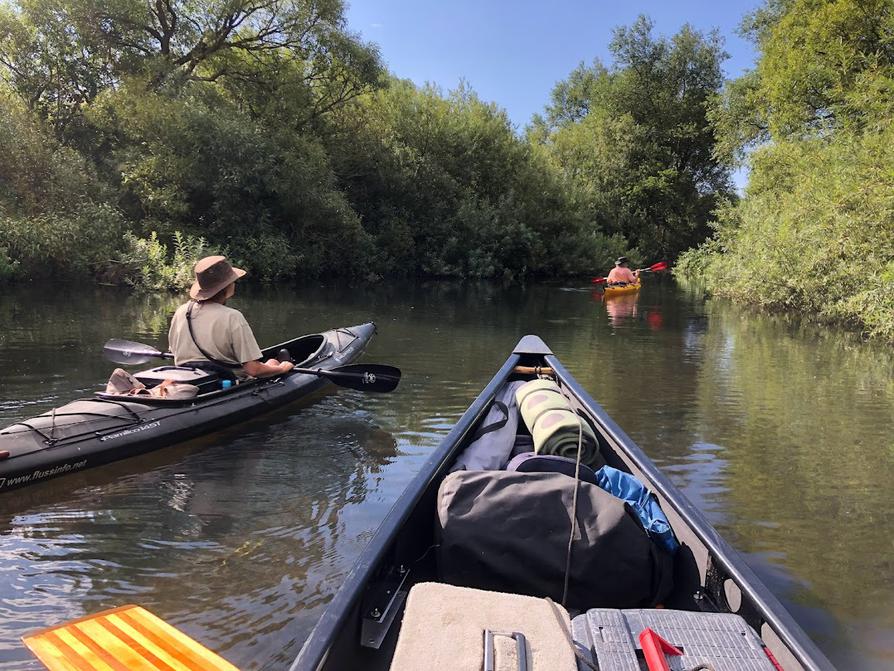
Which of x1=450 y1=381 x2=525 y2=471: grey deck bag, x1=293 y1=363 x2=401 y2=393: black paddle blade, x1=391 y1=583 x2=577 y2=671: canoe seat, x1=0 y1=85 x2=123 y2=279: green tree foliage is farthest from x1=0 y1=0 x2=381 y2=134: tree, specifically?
x1=391 y1=583 x2=577 y2=671: canoe seat

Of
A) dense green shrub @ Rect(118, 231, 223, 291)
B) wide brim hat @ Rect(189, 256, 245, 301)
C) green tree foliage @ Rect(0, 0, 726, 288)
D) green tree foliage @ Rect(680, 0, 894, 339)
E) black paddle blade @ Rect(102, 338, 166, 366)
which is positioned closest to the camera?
wide brim hat @ Rect(189, 256, 245, 301)

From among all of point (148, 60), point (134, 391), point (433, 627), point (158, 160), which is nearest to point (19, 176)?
point (158, 160)

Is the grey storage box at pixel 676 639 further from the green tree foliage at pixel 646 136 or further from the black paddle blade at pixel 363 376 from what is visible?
the green tree foliage at pixel 646 136

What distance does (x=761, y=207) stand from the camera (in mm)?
18797

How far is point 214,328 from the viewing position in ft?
16.8

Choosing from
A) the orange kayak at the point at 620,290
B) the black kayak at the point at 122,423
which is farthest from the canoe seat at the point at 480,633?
the orange kayak at the point at 620,290

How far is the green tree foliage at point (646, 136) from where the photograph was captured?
113 ft

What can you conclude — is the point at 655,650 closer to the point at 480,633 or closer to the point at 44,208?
the point at 480,633

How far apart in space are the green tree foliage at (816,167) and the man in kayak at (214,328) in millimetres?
9594

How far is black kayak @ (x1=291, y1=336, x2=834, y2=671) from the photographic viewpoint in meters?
1.74

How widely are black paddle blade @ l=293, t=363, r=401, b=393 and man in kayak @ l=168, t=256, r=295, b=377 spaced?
0.74 meters

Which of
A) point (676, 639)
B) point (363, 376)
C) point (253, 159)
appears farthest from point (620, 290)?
point (676, 639)

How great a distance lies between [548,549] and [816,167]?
16.6 metres

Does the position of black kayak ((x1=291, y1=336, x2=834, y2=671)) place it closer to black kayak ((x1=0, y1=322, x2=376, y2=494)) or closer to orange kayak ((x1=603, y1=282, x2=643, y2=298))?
black kayak ((x1=0, y1=322, x2=376, y2=494))
